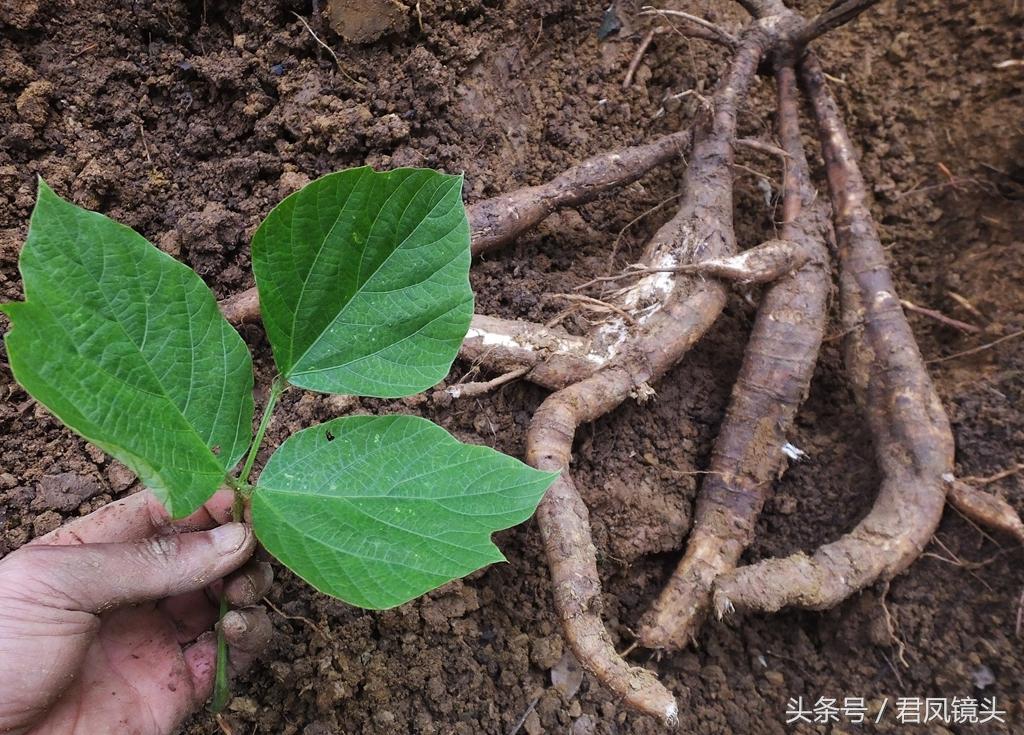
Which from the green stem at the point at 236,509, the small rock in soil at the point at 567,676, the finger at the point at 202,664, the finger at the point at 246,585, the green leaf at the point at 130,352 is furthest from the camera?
the small rock in soil at the point at 567,676

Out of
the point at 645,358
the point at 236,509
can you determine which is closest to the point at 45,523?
the point at 236,509

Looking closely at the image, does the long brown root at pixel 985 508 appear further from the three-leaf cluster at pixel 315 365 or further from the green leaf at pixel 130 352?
the green leaf at pixel 130 352

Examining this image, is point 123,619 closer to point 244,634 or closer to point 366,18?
point 244,634

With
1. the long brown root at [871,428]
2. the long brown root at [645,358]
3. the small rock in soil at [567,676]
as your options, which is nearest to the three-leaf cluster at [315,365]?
the long brown root at [645,358]

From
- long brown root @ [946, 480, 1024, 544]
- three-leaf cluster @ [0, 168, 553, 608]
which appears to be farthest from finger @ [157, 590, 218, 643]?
long brown root @ [946, 480, 1024, 544]

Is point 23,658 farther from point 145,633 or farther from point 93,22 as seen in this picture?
point 93,22

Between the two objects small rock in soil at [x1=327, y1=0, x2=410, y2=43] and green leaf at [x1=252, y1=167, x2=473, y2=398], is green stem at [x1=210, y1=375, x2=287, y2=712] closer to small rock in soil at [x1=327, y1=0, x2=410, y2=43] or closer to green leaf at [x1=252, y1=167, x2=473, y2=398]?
green leaf at [x1=252, y1=167, x2=473, y2=398]

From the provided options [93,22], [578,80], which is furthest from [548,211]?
[93,22]
